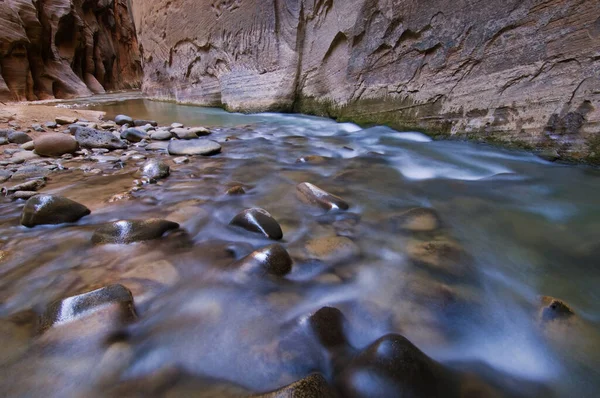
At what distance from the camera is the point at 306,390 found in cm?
61

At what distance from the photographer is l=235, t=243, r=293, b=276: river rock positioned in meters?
1.09

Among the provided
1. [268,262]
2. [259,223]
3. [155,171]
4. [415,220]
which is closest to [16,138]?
[155,171]

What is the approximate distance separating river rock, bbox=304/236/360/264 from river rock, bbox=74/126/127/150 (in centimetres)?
284

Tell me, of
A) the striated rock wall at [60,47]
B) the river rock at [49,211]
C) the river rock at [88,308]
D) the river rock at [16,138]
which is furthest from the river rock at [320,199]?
the striated rock wall at [60,47]

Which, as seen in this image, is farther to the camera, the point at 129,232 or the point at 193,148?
the point at 193,148

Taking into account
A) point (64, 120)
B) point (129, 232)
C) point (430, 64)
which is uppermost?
point (430, 64)

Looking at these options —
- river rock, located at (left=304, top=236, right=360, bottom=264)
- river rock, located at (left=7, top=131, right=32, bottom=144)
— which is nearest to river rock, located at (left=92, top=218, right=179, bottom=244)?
river rock, located at (left=304, top=236, right=360, bottom=264)

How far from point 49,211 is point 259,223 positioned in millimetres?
1068

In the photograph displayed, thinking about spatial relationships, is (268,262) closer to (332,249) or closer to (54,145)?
(332,249)

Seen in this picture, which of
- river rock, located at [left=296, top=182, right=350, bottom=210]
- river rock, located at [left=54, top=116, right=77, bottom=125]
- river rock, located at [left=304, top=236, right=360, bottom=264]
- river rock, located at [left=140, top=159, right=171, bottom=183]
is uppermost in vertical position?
river rock, located at [left=296, top=182, right=350, bottom=210]

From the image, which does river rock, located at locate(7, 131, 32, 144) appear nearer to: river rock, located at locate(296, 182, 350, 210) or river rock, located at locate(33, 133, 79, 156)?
river rock, located at locate(33, 133, 79, 156)

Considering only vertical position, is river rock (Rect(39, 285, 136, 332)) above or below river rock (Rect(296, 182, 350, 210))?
below

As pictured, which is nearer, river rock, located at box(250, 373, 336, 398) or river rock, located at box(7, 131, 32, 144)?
river rock, located at box(250, 373, 336, 398)

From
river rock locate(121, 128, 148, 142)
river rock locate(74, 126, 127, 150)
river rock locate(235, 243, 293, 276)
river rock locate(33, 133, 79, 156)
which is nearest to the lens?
river rock locate(235, 243, 293, 276)
